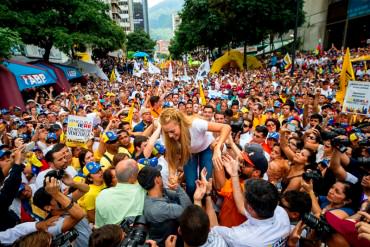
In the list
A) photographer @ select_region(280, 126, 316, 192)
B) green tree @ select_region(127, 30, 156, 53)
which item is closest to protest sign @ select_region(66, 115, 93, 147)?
photographer @ select_region(280, 126, 316, 192)

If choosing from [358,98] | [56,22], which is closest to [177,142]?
[358,98]

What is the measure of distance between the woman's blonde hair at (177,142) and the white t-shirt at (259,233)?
3.55 feet

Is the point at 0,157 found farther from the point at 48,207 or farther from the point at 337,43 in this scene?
the point at 337,43

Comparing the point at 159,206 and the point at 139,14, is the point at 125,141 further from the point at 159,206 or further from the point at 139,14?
the point at 139,14

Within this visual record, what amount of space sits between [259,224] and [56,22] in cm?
1967

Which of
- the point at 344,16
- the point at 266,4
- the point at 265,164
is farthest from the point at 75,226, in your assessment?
the point at 344,16

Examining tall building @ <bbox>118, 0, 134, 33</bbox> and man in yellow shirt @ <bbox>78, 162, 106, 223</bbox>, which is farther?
tall building @ <bbox>118, 0, 134, 33</bbox>

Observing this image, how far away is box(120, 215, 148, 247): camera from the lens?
1983mm

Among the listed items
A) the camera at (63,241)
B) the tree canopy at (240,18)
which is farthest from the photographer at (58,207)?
the tree canopy at (240,18)

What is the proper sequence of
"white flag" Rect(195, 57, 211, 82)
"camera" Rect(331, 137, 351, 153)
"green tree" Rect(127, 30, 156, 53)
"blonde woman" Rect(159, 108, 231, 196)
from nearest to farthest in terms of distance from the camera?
1. "camera" Rect(331, 137, 351, 153)
2. "blonde woman" Rect(159, 108, 231, 196)
3. "white flag" Rect(195, 57, 211, 82)
4. "green tree" Rect(127, 30, 156, 53)

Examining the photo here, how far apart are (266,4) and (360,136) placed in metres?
23.5

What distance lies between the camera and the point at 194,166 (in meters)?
3.42

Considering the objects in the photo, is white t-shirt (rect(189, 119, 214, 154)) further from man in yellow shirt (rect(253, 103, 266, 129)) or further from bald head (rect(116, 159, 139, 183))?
man in yellow shirt (rect(253, 103, 266, 129))

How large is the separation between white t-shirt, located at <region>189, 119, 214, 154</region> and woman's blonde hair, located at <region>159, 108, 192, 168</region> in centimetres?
6
